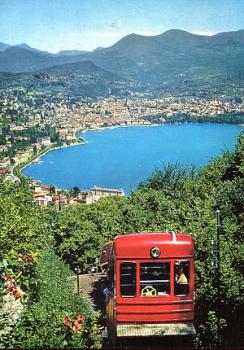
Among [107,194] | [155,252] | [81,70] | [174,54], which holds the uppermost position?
[174,54]

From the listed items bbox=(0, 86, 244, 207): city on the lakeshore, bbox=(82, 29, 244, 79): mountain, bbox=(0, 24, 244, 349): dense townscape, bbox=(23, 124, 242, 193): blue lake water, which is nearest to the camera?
bbox=(0, 24, 244, 349): dense townscape

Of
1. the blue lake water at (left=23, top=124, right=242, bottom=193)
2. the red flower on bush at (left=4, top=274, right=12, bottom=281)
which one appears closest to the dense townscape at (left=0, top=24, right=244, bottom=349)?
the red flower on bush at (left=4, top=274, right=12, bottom=281)

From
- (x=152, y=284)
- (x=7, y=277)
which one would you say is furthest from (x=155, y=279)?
(x=7, y=277)

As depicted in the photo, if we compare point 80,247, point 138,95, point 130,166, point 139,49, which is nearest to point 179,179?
point 80,247

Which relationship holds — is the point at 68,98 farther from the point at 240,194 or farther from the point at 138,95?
the point at 240,194

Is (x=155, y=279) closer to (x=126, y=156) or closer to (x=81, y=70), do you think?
(x=126, y=156)

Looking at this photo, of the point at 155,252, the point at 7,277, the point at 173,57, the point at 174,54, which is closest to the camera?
the point at 7,277

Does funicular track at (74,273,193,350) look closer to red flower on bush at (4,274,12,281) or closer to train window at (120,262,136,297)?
train window at (120,262,136,297)

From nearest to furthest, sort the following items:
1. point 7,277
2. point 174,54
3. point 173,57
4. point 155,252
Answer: point 7,277
point 155,252
point 173,57
point 174,54
